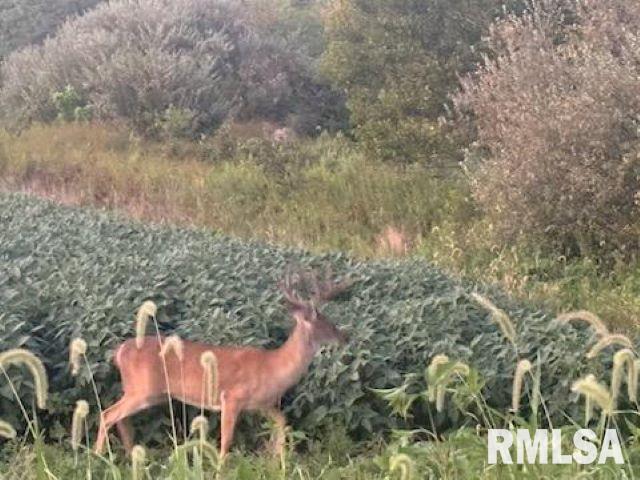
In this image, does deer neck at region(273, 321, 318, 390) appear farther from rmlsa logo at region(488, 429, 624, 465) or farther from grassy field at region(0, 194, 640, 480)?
rmlsa logo at region(488, 429, 624, 465)

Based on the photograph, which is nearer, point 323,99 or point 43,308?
point 43,308

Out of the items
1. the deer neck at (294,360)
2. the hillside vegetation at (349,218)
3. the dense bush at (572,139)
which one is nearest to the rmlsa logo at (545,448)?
the hillside vegetation at (349,218)

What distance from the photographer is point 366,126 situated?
1598cm

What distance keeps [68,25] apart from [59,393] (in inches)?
702

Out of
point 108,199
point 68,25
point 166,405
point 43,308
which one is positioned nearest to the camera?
point 166,405

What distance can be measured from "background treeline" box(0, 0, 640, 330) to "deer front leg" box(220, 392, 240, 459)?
4.40 m

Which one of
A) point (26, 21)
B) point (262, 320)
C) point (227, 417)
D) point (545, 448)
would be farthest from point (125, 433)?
point (26, 21)

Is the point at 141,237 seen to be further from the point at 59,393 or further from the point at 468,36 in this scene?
the point at 468,36

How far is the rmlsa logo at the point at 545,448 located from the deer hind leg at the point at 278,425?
1.15m

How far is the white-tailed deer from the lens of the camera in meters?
5.18

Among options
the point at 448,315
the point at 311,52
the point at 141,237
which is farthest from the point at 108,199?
the point at 311,52

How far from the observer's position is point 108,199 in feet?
47.6

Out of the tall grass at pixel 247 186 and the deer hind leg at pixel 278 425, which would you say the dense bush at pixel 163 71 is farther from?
the deer hind leg at pixel 278 425

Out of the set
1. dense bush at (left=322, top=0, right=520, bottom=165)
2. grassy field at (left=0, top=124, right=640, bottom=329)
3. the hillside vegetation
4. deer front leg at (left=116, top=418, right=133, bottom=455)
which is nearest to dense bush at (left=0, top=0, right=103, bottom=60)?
the hillside vegetation
